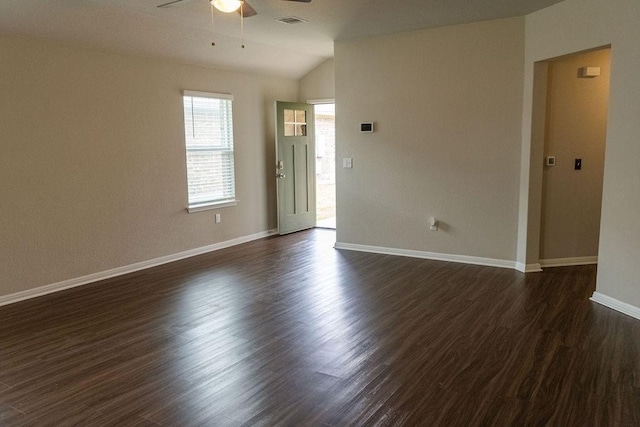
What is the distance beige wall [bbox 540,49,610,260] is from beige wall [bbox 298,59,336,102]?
132 inches

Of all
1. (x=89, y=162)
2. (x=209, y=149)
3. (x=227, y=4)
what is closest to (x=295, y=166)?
(x=209, y=149)

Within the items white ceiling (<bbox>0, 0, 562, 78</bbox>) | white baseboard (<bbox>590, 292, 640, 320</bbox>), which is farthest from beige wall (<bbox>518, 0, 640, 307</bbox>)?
white ceiling (<bbox>0, 0, 562, 78</bbox>)

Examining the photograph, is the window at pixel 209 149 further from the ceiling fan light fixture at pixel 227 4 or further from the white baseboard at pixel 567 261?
the white baseboard at pixel 567 261

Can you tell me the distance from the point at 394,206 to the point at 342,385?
340 centimetres

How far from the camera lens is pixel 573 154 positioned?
5.04 meters

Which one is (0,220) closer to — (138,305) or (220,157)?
(138,305)

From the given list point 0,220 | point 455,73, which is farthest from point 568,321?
point 0,220

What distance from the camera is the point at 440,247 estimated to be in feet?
18.4

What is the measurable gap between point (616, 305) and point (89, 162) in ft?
16.4

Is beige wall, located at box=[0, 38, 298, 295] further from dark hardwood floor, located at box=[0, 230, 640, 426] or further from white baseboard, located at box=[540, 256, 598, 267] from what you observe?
white baseboard, located at box=[540, 256, 598, 267]

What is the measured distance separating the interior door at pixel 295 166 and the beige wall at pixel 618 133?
3980 mm

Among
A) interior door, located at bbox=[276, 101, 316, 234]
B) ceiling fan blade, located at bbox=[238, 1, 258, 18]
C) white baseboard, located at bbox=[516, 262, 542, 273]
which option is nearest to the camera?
ceiling fan blade, located at bbox=[238, 1, 258, 18]

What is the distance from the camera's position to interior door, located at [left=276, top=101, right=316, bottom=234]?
7.16 m

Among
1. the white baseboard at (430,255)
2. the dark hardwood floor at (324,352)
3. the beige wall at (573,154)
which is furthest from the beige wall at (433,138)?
the dark hardwood floor at (324,352)
